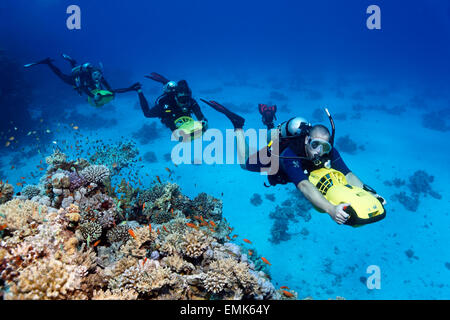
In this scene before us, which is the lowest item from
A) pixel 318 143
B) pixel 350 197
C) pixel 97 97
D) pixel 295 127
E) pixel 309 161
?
pixel 350 197

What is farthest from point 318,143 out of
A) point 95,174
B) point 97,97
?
point 97,97

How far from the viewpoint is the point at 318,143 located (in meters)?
4.21

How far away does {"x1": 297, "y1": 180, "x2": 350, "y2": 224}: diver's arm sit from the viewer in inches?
127

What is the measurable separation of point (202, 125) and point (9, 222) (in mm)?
5638

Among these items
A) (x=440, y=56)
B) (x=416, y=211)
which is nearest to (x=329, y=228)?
(x=416, y=211)

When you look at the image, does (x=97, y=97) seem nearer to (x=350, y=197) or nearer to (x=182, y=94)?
(x=182, y=94)

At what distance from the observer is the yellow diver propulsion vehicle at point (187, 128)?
752cm

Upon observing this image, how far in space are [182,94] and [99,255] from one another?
6.13m

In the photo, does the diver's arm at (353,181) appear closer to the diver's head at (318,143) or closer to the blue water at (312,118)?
the diver's head at (318,143)

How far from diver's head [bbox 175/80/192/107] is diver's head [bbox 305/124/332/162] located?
564 centimetres

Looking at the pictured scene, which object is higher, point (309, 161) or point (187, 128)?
point (187, 128)

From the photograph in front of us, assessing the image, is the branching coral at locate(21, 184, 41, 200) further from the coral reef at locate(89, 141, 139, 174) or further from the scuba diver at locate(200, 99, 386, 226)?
the coral reef at locate(89, 141, 139, 174)

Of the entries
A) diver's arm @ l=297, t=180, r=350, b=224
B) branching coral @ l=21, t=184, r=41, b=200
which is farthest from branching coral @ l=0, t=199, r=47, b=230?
diver's arm @ l=297, t=180, r=350, b=224

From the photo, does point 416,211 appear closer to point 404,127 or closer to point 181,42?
point 404,127
